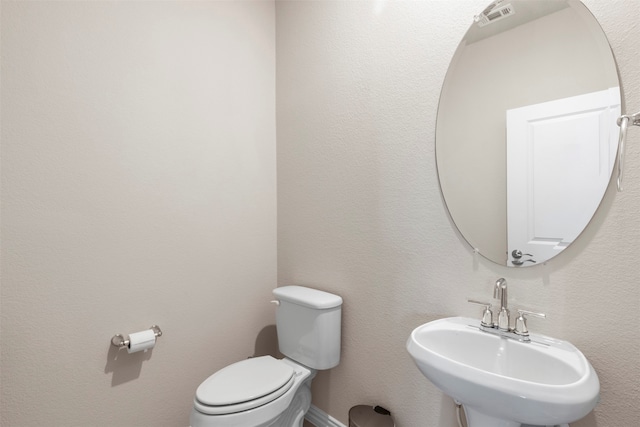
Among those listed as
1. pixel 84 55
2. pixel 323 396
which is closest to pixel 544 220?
pixel 323 396

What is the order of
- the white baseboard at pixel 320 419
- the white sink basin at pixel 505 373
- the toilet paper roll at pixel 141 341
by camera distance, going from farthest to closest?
the white baseboard at pixel 320 419
the toilet paper roll at pixel 141 341
the white sink basin at pixel 505 373

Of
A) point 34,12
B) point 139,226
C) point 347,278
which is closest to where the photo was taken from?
point 34,12

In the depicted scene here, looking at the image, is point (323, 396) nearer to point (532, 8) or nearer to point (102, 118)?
point (102, 118)

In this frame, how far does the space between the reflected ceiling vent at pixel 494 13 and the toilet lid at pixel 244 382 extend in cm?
157

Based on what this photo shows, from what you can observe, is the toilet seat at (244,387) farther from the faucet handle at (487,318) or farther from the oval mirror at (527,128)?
the oval mirror at (527,128)

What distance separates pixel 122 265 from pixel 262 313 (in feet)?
2.68

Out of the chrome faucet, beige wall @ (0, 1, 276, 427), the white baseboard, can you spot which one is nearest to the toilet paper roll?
beige wall @ (0, 1, 276, 427)

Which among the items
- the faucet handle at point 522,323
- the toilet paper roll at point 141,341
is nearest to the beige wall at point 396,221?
the faucet handle at point 522,323

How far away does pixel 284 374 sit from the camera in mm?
1332

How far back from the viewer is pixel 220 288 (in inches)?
65.8

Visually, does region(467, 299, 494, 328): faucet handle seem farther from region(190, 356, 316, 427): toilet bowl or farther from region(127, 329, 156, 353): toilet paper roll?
region(127, 329, 156, 353): toilet paper roll

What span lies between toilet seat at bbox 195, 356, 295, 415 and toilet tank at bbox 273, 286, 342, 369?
0.42 feet

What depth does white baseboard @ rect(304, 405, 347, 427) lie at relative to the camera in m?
1.57

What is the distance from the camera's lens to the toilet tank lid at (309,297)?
1439 mm
